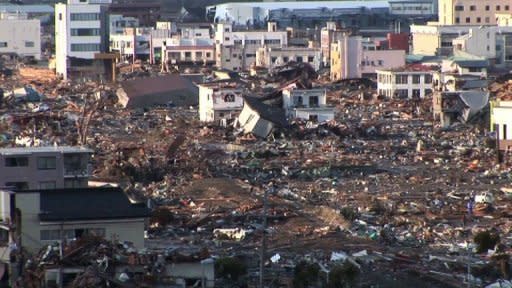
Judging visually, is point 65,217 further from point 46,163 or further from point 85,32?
point 85,32

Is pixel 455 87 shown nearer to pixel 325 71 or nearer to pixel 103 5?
pixel 325 71

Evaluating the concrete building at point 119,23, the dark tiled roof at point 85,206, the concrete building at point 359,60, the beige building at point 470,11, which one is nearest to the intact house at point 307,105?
the concrete building at point 359,60

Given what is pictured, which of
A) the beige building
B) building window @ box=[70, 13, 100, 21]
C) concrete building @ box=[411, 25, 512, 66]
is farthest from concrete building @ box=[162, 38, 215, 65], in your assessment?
the beige building

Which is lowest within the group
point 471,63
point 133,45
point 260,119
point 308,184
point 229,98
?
point 308,184

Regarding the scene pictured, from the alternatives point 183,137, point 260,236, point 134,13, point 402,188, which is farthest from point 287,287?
point 134,13

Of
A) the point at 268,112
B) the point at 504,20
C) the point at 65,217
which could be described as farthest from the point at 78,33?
the point at 65,217

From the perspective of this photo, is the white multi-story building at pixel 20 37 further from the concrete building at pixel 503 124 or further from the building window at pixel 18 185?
the building window at pixel 18 185
